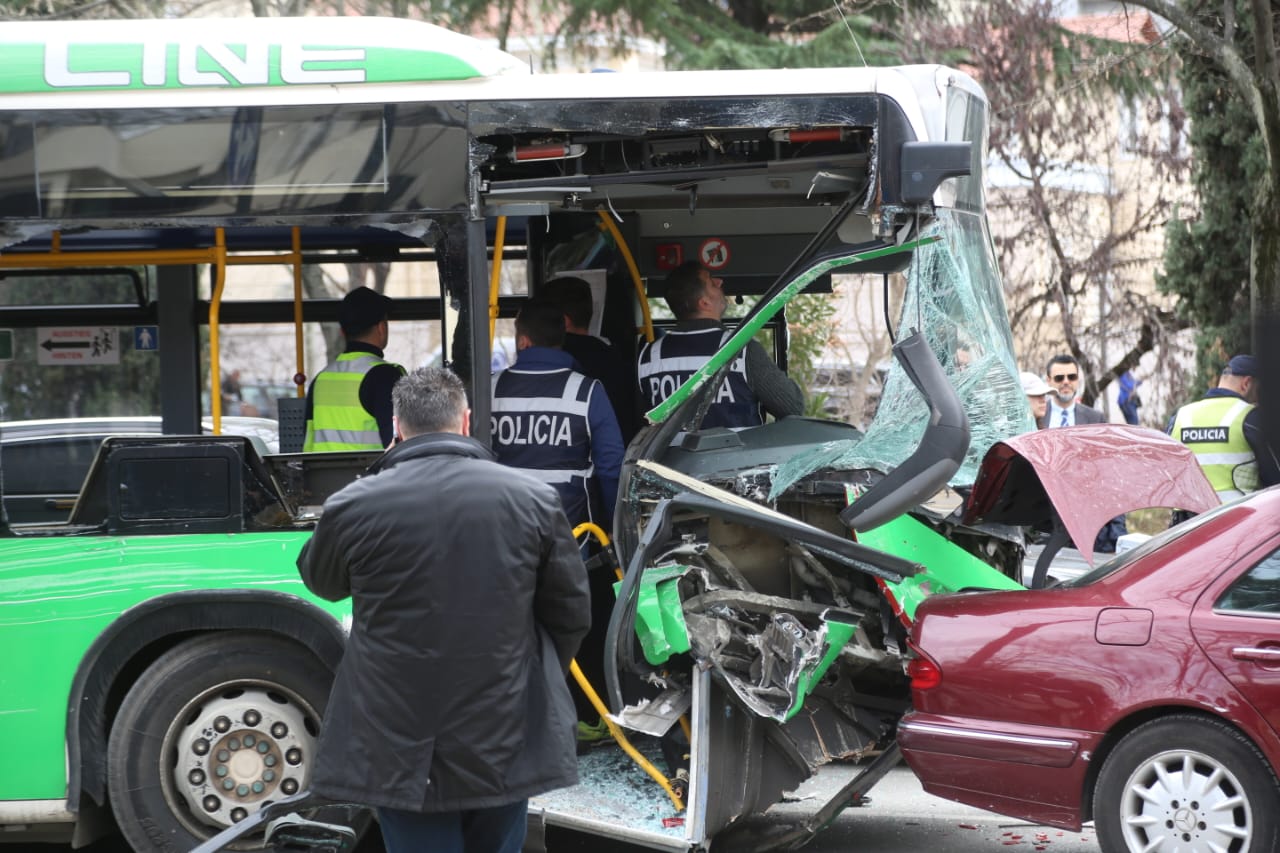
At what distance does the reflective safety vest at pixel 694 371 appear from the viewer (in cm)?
658

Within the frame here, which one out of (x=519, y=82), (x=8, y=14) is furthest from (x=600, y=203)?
(x=8, y=14)

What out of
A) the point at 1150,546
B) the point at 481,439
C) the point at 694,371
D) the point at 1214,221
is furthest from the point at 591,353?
the point at 1214,221

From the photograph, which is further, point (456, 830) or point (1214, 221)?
point (1214, 221)

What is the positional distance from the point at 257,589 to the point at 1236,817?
3544mm

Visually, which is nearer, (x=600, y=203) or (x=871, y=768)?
(x=871, y=768)

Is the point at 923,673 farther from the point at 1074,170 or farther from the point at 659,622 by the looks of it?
the point at 1074,170

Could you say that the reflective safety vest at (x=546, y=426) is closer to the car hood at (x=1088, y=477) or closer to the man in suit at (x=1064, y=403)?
the car hood at (x=1088, y=477)

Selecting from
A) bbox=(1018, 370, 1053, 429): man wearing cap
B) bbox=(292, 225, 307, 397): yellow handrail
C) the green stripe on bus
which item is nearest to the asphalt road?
bbox=(292, 225, 307, 397): yellow handrail

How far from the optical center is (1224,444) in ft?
30.7

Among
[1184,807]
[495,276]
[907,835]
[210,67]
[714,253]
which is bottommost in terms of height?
[907,835]

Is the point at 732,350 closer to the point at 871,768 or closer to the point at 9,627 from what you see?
the point at 871,768

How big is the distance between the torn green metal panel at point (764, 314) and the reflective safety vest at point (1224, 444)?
14.9 ft

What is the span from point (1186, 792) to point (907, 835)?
5.82 ft

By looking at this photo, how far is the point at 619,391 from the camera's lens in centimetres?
771
